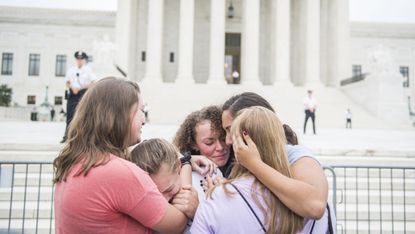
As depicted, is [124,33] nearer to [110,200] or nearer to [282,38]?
[282,38]

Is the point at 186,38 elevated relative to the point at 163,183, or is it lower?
elevated

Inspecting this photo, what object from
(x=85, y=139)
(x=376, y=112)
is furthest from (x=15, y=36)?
(x=85, y=139)

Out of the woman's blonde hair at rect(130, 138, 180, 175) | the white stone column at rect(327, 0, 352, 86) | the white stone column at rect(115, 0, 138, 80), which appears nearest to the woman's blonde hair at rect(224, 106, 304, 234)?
the woman's blonde hair at rect(130, 138, 180, 175)

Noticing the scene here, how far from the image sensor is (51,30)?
46.2 meters

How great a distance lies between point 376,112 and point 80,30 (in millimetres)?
38659

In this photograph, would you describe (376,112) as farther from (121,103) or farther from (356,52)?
(356,52)

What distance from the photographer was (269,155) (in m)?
1.71

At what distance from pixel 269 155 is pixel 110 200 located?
82 centimetres

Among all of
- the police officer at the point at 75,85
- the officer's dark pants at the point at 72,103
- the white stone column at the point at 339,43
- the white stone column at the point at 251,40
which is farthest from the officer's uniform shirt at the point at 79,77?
the white stone column at the point at 339,43

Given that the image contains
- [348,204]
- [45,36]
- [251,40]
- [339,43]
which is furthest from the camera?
[45,36]

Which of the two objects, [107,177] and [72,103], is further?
[72,103]

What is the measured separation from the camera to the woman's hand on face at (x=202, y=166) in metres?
2.23

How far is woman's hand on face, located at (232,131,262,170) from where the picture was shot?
1667 millimetres

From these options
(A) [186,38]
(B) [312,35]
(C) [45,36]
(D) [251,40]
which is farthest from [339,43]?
(C) [45,36]
